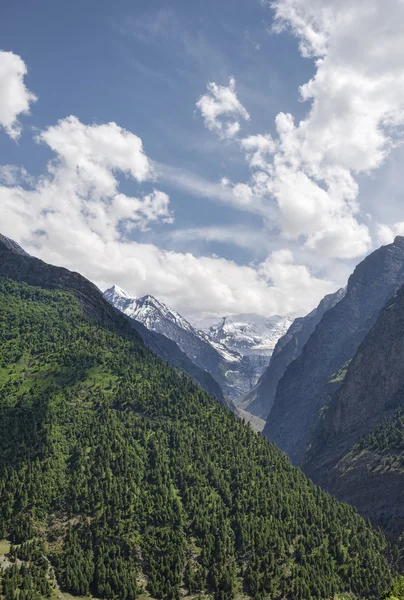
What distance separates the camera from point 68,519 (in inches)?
6560

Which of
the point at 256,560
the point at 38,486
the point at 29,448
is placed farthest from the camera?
the point at 29,448

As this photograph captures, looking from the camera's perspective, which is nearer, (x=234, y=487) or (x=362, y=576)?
(x=362, y=576)

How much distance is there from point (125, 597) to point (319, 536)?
2784 inches

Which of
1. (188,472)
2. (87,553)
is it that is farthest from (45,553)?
(188,472)

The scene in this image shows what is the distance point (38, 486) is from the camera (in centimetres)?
17338

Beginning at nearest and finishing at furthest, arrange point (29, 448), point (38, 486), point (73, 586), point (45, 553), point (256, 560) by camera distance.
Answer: point (73, 586) → point (45, 553) → point (256, 560) → point (38, 486) → point (29, 448)

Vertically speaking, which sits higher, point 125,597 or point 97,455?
point 97,455

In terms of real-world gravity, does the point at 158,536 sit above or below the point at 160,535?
below

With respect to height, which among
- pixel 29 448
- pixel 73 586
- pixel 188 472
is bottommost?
pixel 73 586

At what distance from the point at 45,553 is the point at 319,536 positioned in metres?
89.8

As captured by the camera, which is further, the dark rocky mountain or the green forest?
the green forest

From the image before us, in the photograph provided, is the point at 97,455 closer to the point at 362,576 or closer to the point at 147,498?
the point at 147,498

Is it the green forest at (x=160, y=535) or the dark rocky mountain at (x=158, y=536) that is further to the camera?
the green forest at (x=160, y=535)

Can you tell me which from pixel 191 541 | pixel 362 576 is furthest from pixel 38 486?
pixel 362 576
